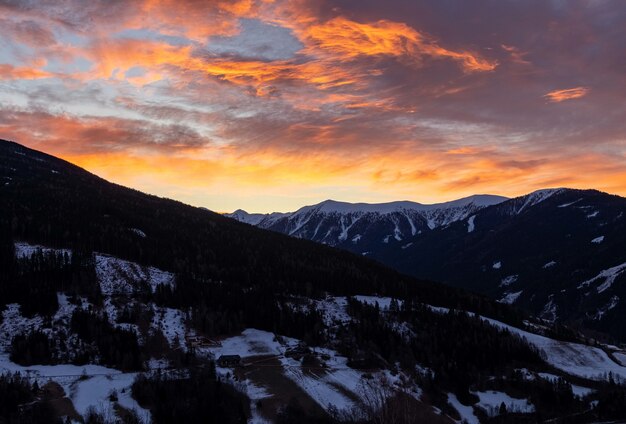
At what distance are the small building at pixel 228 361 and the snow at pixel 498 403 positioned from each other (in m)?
66.5

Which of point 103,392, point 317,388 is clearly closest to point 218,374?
point 317,388

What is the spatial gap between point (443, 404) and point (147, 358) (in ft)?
263

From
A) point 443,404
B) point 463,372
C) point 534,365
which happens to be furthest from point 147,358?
point 534,365

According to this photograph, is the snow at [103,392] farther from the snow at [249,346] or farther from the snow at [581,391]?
the snow at [581,391]

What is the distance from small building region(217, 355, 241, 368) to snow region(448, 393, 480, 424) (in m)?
58.6

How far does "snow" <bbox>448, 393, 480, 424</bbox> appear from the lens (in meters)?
150

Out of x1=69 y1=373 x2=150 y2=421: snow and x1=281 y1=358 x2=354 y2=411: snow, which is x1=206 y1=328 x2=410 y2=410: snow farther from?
x1=69 y1=373 x2=150 y2=421: snow

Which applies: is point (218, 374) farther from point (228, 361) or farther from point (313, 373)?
point (313, 373)

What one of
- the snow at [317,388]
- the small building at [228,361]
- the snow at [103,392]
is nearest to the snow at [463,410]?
the snow at [317,388]

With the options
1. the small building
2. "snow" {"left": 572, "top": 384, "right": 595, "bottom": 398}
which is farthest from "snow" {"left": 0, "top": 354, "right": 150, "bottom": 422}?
"snow" {"left": 572, "top": 384, "right": 595, "bottom": 398}

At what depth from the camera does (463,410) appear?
515 ft

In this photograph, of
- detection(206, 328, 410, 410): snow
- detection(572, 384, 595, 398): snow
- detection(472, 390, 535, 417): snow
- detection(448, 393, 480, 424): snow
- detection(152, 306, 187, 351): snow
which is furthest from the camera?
detection(152, 306, 187, 351): snow

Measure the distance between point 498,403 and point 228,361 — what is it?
74238 millimetres

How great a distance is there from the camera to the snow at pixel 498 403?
157 metres
